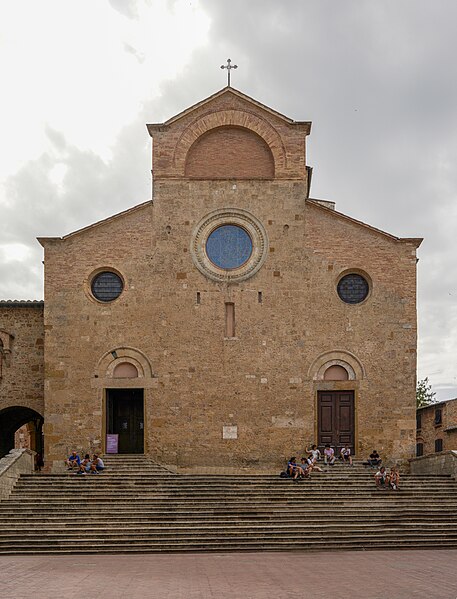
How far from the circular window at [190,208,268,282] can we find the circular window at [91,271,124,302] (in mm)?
3103

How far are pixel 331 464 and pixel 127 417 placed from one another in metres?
7.98

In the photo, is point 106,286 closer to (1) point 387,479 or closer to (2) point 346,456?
(2) point 346,456

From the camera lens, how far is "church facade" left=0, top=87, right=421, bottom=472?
28453mm

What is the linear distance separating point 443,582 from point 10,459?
51.4ft

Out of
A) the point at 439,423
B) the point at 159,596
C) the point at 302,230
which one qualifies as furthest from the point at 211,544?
the point at 439,423

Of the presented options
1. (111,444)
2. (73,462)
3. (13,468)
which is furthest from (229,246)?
(13,468)

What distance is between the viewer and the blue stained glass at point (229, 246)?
29641 mm

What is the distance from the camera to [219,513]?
22.5 meters

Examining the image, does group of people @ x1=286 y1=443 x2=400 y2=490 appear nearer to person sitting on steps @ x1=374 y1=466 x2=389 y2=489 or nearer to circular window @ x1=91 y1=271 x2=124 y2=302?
person sitting on steps @ x1=374 y1=466 x2=389 y2=489

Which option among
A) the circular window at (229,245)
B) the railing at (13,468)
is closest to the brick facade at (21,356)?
the railing at (13,468)

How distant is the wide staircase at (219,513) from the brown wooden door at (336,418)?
1934 mm

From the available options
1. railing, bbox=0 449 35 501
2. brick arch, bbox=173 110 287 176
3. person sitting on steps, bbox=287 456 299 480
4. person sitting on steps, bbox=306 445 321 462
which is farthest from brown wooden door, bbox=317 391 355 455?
railing, bbox=0 449 35 501

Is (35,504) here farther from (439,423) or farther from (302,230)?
(439,423)

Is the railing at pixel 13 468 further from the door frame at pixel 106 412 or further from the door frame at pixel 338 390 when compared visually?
the door frame at pixel 338 390
